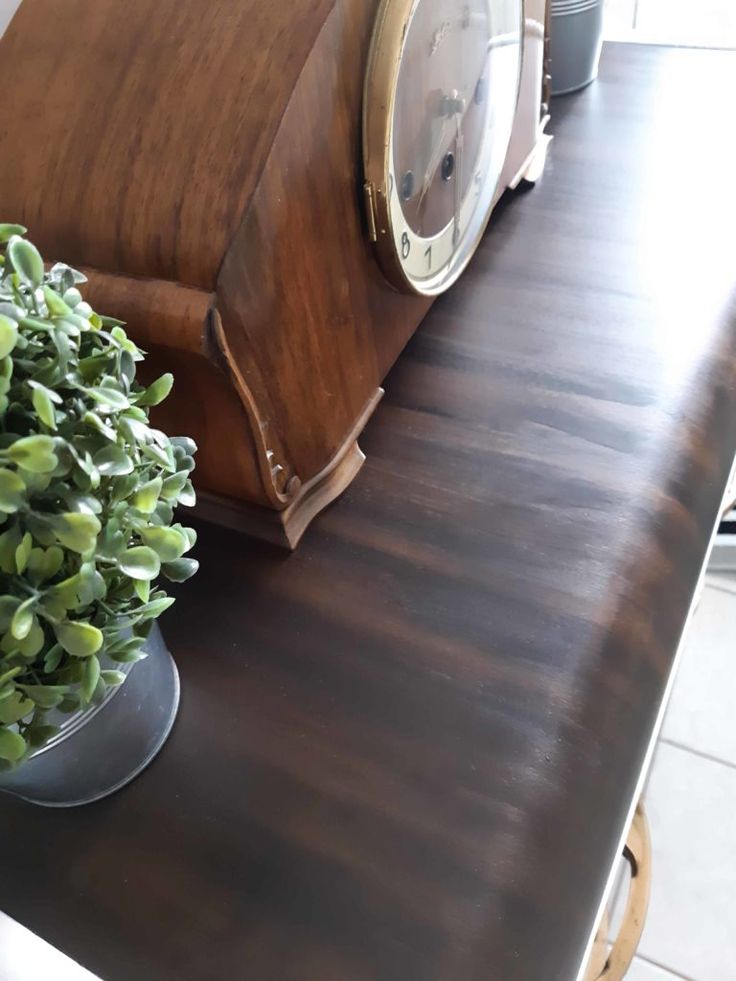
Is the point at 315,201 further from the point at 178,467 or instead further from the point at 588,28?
the point at 588,28

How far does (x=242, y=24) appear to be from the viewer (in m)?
0.46

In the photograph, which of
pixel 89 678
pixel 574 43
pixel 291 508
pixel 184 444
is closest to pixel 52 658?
pixel 89 678

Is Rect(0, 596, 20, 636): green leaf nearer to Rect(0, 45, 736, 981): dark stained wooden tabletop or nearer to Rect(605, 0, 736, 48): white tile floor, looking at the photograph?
Rect(0, 45, 736, 981): dark stained wooden tabletop

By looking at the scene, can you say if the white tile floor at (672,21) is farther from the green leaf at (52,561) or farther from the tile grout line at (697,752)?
the green leaf at (52,561)

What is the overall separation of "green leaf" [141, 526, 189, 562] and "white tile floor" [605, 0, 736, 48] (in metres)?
0.91

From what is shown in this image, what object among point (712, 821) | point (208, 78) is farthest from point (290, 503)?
point (712, 821)

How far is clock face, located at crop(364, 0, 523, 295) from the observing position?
49 cm

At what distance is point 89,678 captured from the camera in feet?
1.14

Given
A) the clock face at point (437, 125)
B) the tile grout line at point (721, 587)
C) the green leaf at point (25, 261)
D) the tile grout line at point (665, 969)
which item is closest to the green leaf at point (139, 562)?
the green leaf at point (25, 261)

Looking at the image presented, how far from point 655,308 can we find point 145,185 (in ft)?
1.33

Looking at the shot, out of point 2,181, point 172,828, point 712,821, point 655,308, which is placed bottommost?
point 712,821

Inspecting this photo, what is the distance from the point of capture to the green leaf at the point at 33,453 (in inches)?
11.6

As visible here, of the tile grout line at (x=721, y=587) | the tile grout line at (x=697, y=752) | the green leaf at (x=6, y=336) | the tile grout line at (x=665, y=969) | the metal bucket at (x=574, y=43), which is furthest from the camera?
the tile grout line at (x=721, y=587)

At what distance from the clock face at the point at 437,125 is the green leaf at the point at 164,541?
26 centimetres
